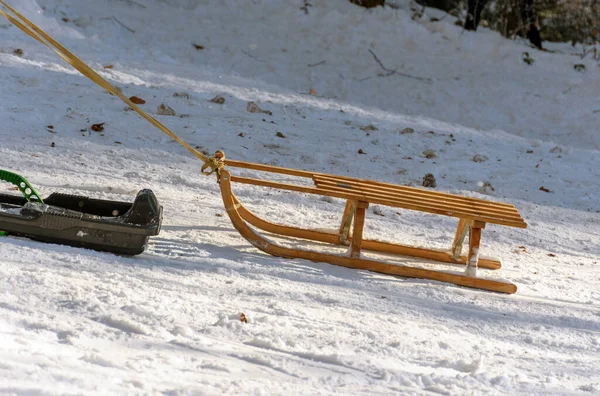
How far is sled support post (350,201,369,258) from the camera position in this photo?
14.6 feet

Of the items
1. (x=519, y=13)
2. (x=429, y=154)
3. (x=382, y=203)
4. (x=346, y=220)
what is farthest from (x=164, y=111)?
(x=519, y=13)


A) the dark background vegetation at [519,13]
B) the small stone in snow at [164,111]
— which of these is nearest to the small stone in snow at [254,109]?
the small stone in snow at [164,111]

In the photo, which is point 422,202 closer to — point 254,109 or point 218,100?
point 254,109

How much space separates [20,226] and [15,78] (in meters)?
4.30

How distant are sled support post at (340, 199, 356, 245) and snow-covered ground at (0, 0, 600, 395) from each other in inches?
20.8

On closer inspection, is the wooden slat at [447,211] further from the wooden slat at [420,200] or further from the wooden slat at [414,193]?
the wooden slat at [414,193]

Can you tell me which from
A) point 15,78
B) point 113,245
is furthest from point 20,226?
point 15,78

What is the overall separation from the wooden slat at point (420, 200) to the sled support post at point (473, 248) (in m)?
0.10

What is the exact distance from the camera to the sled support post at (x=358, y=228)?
445 centimetres

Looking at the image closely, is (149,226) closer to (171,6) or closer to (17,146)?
(17,146)

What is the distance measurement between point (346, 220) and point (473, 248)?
0.88 metres

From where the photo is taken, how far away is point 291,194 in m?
6.16

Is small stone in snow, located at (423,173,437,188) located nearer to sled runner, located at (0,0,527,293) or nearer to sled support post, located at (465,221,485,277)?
sled runner, located at (0,0,527,293)

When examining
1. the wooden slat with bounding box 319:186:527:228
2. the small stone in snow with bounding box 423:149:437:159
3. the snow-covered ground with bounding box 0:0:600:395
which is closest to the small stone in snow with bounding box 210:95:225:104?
the snow-covered ground with bounding box 0:0:600:395
